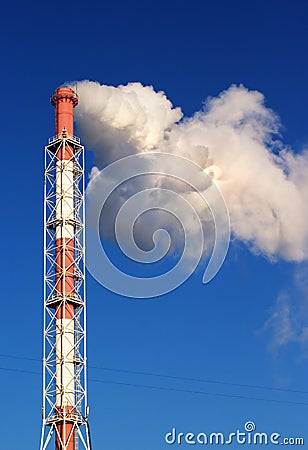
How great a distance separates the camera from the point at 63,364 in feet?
308

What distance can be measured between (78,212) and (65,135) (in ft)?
25.2

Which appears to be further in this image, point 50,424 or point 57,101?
point 57,101

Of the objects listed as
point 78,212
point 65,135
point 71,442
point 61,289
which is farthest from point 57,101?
point 71,442

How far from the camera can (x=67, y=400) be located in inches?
3674

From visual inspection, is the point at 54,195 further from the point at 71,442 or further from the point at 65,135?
the point at 71,442

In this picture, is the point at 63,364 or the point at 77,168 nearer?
the point at 63,364

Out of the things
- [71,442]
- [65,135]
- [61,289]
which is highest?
[65,135]

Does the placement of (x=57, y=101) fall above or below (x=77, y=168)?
above

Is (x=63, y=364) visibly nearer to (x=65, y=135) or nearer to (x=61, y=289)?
(x=61, y=289)

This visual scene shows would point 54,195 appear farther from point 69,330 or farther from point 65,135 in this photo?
point 69,330

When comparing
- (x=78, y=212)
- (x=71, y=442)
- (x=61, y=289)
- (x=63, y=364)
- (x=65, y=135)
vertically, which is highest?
(x=65, y=135)

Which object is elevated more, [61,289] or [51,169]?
[51,169]

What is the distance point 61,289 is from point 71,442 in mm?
13875

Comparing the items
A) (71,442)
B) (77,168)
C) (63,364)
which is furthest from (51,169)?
(71,442)
